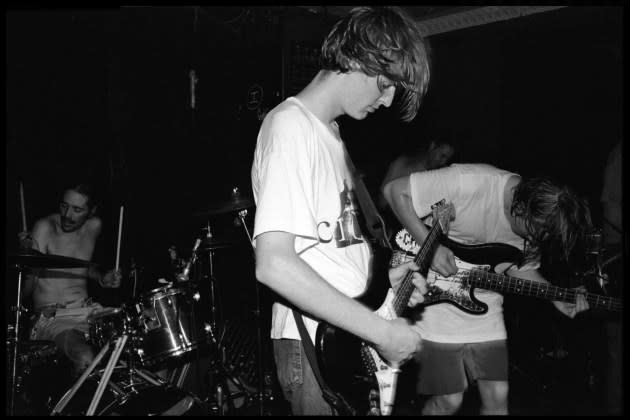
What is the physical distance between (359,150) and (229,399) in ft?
9.57

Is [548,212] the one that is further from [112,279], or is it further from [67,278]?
[67,278]

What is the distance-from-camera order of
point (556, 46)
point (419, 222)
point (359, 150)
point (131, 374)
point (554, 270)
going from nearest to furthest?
1. point (419, 222)
2. point (131, 374)
3. point (554, 270)
4. point (556, 46)
5. point (359, 150)

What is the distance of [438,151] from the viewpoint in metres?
4.71

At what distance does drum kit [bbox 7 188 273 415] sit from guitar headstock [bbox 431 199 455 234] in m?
1.23

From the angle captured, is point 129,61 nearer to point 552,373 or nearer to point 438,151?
point 438,151

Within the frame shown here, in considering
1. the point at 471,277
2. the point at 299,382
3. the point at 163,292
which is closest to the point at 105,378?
the point at 163,292

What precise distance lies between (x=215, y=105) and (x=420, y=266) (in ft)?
11.6

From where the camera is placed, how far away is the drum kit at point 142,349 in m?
3.10

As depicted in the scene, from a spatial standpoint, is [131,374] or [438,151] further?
[438,151]

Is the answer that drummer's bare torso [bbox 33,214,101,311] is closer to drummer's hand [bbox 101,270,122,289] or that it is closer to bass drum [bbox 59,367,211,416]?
drummer's hand [bbox 101,270,122,289]

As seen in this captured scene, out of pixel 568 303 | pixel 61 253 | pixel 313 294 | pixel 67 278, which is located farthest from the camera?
pixel 61 253

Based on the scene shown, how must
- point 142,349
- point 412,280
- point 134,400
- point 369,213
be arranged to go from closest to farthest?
point 369,213 < point 412,280 < point 134,400 < point 142,349

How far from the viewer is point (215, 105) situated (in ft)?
17.4

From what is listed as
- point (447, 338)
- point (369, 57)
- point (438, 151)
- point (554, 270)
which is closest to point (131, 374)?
point (447, 338)
